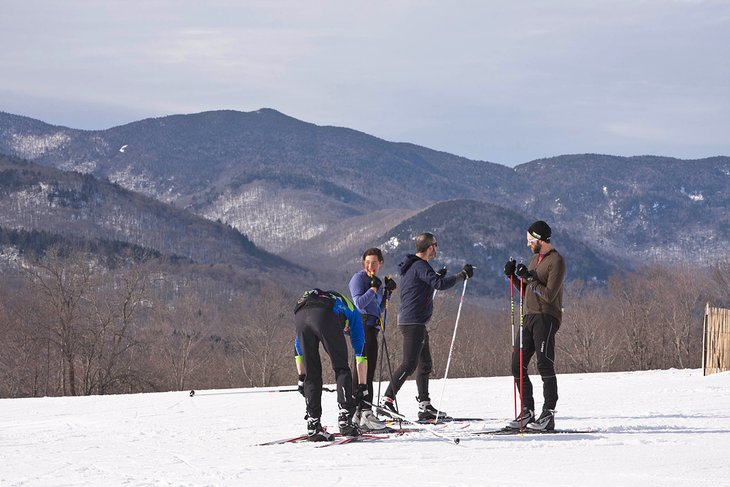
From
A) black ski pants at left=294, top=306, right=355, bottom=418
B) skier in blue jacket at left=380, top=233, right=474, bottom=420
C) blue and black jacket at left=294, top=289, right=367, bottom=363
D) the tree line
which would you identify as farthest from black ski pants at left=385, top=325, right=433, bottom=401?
the tree line

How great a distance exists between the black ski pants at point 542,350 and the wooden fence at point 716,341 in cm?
1131

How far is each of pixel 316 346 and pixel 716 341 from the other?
13.6m

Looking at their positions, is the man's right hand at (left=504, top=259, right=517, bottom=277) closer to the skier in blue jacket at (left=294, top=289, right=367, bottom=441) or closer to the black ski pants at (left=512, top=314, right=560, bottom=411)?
the black ski pants at (left=512, top=314, right=560, bottom=411)

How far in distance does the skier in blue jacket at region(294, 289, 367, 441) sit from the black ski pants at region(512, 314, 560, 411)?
177 cm

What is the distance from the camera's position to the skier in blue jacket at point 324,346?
364 inches

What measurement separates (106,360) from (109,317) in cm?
247

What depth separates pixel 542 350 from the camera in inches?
379

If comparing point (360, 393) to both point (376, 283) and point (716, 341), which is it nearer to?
point (376, 283)

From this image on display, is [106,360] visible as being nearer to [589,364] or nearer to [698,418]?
[589,364]

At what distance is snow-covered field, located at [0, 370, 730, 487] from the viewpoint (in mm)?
7414

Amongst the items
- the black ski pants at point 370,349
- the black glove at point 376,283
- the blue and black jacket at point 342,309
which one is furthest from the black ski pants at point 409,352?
the blue and black jacket at point 342,309

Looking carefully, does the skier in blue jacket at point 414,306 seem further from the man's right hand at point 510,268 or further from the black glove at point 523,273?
the black glove at point 523,273

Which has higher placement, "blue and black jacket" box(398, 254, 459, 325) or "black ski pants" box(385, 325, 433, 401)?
"blue and black jacket" box(398, 254, 459, 325)

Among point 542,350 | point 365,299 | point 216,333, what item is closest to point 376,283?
point 365,299
